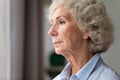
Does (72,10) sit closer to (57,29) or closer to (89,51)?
(57,29)

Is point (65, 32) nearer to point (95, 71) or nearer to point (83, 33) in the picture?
point (83, 33)

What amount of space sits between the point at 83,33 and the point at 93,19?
9 cm

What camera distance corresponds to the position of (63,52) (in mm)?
1315

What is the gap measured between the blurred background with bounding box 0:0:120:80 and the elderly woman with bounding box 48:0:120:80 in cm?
63

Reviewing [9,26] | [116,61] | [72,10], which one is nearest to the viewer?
[72,10]

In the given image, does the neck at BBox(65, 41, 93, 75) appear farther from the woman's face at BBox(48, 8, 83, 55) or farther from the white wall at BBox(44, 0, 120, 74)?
the white wall at BBox(44, 0, 120, 74)

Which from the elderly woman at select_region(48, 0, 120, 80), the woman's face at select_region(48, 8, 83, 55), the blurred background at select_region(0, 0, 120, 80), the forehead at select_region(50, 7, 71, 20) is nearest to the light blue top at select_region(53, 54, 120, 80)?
the elderly woman at select_region(48, 0, 120, 80)

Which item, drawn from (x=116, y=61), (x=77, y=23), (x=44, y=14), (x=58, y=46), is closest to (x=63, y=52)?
(x=58, y=46)

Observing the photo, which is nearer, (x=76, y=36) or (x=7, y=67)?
(x=76, y=36)

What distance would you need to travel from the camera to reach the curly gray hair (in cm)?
127

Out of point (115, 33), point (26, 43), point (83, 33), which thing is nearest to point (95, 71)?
point (83, 33)

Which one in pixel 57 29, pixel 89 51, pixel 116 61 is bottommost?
pixel 116 61

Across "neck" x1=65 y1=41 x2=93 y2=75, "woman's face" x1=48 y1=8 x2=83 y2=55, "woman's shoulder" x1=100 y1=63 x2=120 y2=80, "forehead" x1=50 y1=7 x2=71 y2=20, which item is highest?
Answer: "forehead" x1=50 y1=7 x2=71 y2=20

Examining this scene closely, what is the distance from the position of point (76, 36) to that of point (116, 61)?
58cm
